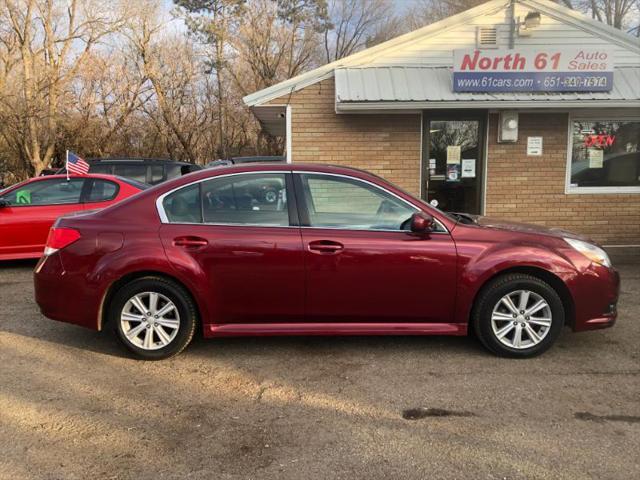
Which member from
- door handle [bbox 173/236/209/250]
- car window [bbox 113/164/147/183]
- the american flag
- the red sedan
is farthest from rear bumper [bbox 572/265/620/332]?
car window [bbox 113/164/147/183]

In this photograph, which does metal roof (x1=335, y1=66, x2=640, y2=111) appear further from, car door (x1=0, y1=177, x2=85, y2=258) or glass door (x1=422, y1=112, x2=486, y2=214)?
car door (x1=0, y1=177, x2=85, y2=258)

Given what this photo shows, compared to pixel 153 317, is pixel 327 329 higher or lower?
lower

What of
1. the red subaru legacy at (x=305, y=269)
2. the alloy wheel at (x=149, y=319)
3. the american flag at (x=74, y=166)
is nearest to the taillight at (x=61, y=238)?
the red subaru legacy at (x=305, y=269)

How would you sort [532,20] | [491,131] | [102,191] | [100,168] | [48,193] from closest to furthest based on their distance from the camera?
[48,193] < [102,191] < [532,20] < [491,131] < [100,168]

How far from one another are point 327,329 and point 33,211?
5.92 m

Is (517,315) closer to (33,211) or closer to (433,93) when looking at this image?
(433,93)

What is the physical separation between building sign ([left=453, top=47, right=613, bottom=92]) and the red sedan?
18.2 ft

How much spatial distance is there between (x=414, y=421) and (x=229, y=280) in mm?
1830

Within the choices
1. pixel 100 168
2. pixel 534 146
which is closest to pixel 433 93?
pixel 534 146

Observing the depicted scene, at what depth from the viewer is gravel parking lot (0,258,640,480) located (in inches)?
119

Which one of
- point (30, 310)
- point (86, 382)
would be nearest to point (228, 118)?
point (30, 310)

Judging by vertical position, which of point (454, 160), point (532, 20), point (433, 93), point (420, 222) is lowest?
point (420, 222)

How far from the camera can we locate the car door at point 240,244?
4.40 metres

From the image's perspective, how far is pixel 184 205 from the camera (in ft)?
14.9
